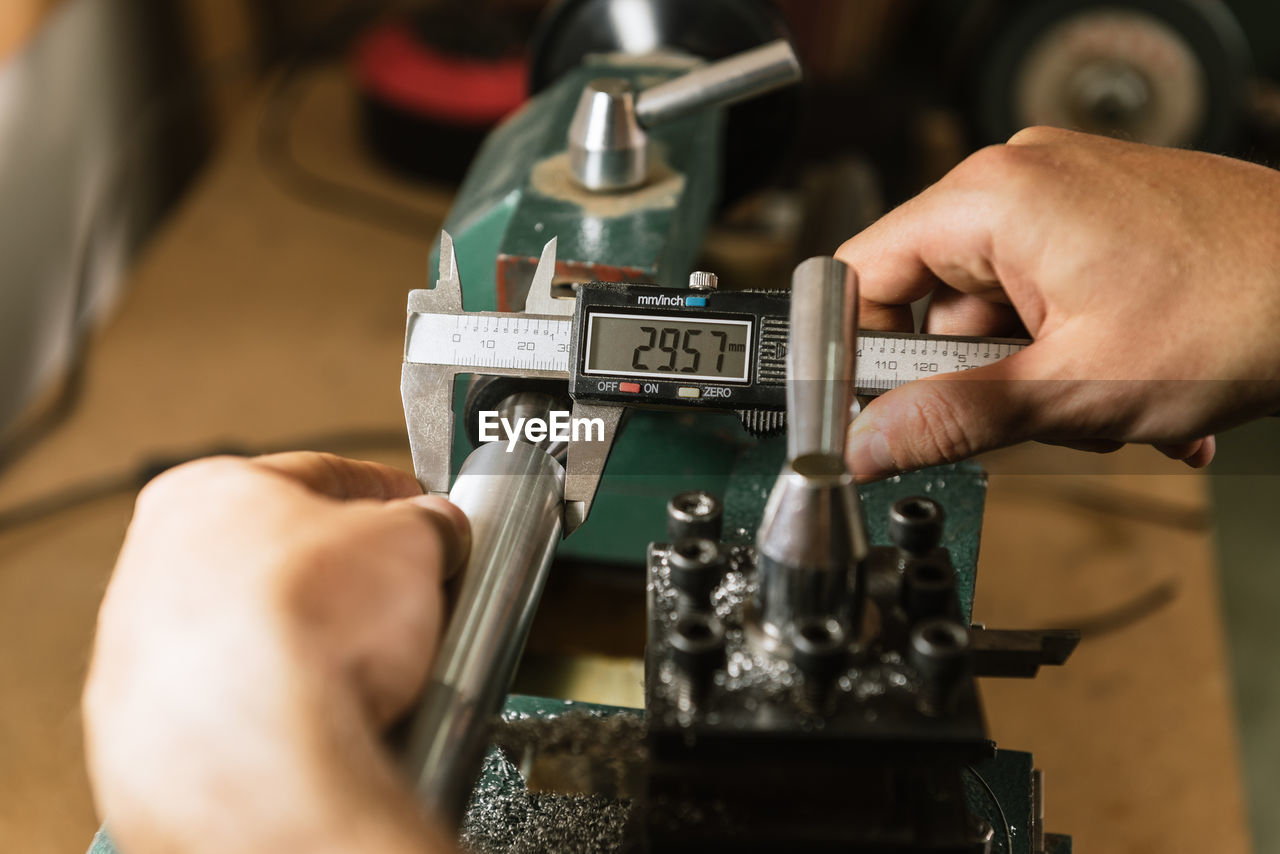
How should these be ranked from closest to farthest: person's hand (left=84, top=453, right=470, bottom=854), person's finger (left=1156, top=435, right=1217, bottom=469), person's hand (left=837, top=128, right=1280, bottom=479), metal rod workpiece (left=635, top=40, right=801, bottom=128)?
person's hand (left=84, top=453, right=470, bottom=854), person's hand (left=837, top=128, right=1280, bottom=479), person's finger (left=1156, top=435, right=1217, bottom=469), metal rod workpiece (left=635, top=40, right=801, bottom=128)

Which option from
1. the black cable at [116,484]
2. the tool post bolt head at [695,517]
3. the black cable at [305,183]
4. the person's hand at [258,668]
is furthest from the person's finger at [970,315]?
the black cable at [305,183]

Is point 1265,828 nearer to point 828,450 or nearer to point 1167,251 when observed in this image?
point 1167,251

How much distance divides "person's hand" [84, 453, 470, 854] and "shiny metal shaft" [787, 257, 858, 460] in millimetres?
170

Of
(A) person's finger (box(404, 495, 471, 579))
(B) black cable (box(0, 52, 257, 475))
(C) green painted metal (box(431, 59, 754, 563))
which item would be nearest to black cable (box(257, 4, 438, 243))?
(B) black cable (box(0, 52, 257, 475))

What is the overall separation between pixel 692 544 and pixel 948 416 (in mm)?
242

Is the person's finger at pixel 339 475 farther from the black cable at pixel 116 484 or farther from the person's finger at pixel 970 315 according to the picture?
the black cable at pixel 116 484

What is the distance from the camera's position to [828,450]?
1.51 feet

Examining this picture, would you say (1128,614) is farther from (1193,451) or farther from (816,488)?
(816,488)

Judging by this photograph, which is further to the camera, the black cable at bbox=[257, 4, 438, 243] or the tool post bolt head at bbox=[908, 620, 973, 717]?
the black cable at bbox=[257, 4, 438, 243]

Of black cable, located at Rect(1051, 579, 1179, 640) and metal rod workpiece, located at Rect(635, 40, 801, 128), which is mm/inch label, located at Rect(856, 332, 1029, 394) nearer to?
metal rod workpiece, located at Rect(635, 40, 801, 128)

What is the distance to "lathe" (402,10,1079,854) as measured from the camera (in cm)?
45

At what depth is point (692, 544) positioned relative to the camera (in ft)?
1.65

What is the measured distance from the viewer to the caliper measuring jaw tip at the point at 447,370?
2.29 feet

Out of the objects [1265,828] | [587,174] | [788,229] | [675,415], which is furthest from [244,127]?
[1265,828]
